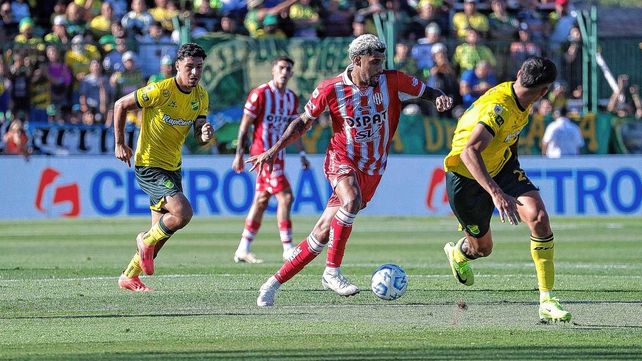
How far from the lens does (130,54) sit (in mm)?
25312

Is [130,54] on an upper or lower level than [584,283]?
upper

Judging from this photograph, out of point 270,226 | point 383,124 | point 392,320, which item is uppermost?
point 383,124

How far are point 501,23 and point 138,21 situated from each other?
8.51m

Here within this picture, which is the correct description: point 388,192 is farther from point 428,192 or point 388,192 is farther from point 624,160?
point 624,160

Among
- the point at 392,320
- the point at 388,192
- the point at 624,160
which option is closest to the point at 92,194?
the point at 388,192

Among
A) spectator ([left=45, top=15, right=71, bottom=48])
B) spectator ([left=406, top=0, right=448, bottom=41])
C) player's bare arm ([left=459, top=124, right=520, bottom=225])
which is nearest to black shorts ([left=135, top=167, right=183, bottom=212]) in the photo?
player's bare arm ([left=459, top=124, right=520, bottom=225])

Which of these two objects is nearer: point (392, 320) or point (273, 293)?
point (392, 320)

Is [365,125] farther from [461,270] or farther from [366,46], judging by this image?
[461,270]

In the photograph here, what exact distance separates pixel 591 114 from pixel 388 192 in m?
5.38

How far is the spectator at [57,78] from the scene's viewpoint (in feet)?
82.2

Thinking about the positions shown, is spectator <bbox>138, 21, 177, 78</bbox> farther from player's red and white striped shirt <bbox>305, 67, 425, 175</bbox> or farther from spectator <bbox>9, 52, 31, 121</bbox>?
player's red and white striped shirt <bbox>305, 67, 425, 175</bbox>

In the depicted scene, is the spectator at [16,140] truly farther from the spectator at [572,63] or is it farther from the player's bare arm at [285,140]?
the player's bare arm at [285,140]

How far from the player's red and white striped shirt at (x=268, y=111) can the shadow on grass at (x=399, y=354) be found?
787 centimetres

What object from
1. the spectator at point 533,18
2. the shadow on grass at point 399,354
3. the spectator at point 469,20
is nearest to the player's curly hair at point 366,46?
the shadow on grass at point 399,354
